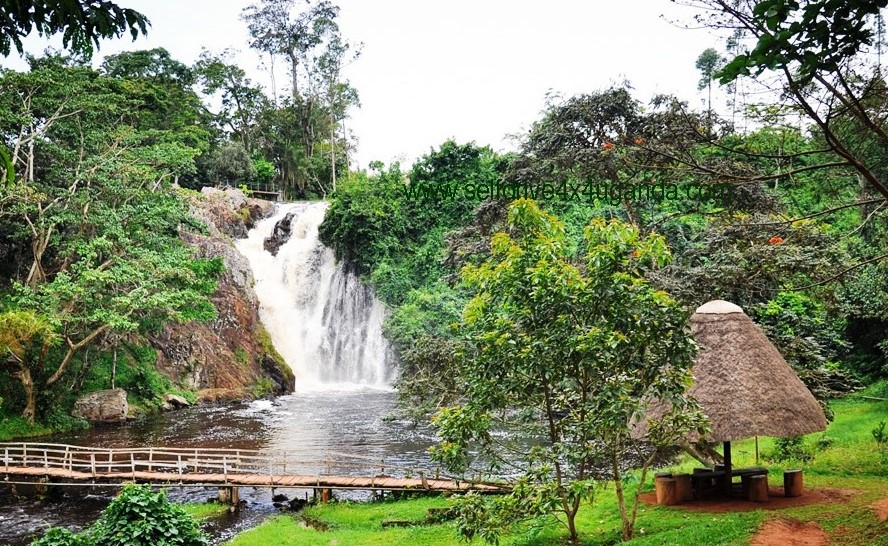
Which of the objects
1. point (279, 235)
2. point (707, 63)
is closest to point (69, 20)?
point (279, 235)

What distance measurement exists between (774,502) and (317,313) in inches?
1111

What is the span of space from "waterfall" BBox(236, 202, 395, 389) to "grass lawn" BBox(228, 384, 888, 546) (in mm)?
18575

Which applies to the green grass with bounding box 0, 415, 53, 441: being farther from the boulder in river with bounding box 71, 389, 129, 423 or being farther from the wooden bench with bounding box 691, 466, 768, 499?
the wooden bench with bounding box 691, 466, 768, 499

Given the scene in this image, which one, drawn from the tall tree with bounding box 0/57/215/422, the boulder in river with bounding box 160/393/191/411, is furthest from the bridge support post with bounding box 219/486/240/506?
the boulder in river with bounding box 160/393/191/411

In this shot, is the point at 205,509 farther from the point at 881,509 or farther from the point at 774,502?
the point at 881,509

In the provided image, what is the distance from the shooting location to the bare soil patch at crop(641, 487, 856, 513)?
403 inches

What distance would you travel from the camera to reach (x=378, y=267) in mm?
35594

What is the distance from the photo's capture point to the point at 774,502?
10461 millimetres

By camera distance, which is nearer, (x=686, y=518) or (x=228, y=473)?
(x=686, y=518)

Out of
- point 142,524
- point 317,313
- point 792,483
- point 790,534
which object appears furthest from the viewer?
point 317,313

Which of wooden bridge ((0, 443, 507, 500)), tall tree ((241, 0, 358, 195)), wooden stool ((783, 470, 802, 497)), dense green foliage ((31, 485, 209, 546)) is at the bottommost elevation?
wooden bridge ((0, 443, 507, 500))

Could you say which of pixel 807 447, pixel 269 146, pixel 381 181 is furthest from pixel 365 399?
pixel 269 146

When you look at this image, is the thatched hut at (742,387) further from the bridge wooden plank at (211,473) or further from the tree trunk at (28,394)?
the tree trunk at (28,394)

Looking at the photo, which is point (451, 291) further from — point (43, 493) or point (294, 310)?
point (43, 493)
